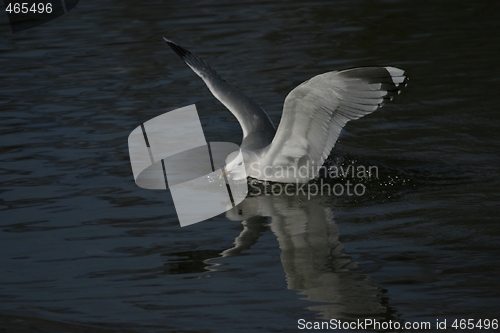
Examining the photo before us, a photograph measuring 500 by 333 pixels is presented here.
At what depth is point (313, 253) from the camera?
5.67 m

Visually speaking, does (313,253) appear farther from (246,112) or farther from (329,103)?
(246,112)

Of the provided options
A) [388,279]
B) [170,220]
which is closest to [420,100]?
[170,220]

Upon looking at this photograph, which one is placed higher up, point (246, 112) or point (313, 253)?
point (246, 112)

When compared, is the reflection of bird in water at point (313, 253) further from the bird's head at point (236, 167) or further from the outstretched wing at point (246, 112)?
the outstretched wing at point (246, 112)

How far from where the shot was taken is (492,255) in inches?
211

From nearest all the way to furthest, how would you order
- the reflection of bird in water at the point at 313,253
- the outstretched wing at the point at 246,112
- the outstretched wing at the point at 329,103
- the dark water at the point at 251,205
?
1. the reflection of bird in water at the point at 313,253
2. the dark water at the point at 251,205
3. the outstretched wing at the point at 329,103
4. the outstretched wing at the point at 246,112

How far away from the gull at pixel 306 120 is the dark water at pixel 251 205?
32 centimetres

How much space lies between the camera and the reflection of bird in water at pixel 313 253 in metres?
4.81

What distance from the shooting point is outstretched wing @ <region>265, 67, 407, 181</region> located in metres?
6.22

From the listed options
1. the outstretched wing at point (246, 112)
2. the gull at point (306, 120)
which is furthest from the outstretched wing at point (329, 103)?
the outstretched wing at point (246, 112)

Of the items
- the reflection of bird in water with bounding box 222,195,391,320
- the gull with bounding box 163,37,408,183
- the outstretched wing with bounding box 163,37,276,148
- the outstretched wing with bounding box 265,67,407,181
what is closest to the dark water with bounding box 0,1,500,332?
the reflection of bird in water with bounding box 222,195,391,320

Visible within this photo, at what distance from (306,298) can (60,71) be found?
23.8 feet

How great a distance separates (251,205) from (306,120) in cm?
85

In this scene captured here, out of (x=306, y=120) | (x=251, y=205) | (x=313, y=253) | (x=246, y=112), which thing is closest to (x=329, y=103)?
(x=306, y=120)
